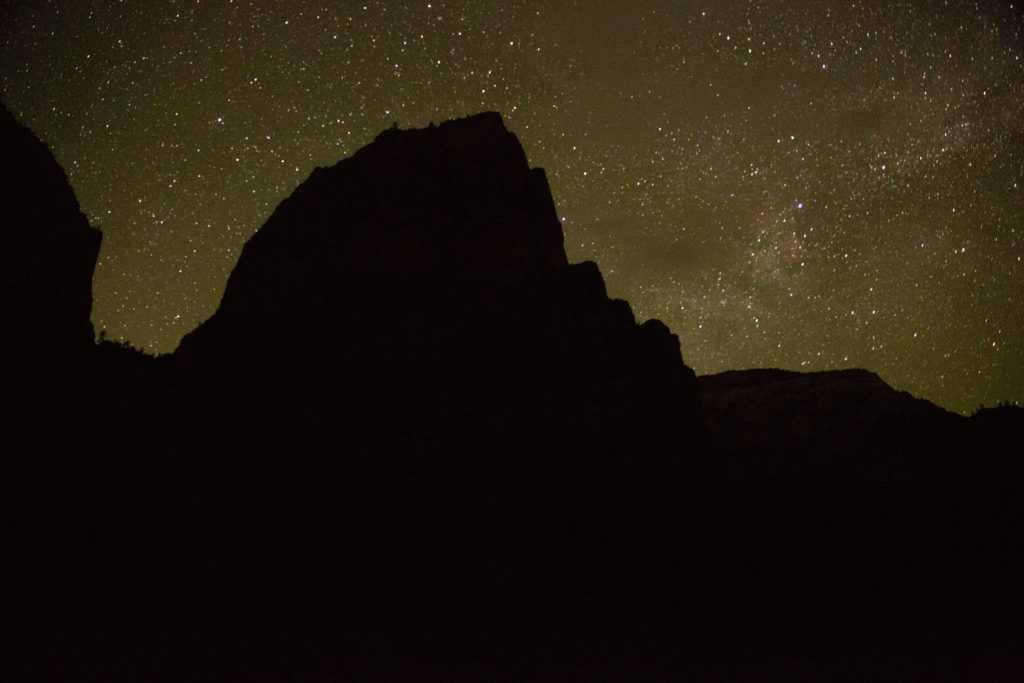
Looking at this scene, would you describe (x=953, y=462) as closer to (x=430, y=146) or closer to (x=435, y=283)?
(x=435, y=283)

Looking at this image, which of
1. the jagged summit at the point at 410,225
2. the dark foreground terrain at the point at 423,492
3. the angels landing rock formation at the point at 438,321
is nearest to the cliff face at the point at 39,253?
the dark foreground terrain at the point at 423,492

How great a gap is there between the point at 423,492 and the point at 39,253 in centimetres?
1258

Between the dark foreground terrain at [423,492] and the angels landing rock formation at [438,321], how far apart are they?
11cm

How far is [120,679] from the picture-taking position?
11109 mm

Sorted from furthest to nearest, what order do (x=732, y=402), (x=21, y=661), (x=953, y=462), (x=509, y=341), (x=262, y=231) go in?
(x=732, y=402) → (x=953, y=462) → (x=262, y=231) → (x=509, y=341) → (x=21, y=661)

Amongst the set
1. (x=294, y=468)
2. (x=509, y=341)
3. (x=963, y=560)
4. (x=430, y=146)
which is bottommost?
(x=963, y=560)

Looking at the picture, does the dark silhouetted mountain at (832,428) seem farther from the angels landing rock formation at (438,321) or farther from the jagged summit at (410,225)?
the jagged summit at (410,225)

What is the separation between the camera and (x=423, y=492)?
1836 cm

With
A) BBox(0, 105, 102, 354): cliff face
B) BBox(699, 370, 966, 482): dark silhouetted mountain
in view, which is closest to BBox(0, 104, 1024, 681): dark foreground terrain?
BBox(0, 105, 102, 354): cliff face

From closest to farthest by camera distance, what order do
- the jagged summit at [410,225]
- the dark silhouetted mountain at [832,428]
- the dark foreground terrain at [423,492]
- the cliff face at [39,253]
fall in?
the dark foreground terrain at [423,492]
the cliff face at [39,253]
the jagged summit at [410,225]
the dark silhouetted mountain at [832,428]

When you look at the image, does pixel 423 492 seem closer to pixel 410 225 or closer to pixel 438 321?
pixel 438 321

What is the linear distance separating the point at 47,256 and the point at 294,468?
29.7 ft

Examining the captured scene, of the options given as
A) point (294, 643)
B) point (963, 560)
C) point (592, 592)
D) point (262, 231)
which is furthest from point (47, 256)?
point (963, 560)

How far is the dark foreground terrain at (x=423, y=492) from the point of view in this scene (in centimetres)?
1441
